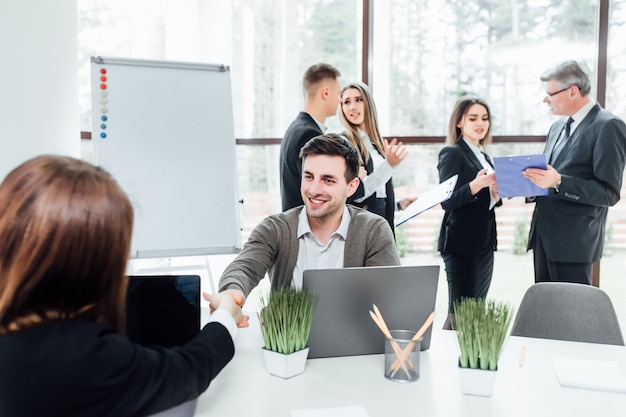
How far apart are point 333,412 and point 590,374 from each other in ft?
2.22

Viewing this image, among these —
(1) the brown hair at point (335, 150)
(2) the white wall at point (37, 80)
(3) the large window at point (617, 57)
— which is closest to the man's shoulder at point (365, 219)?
(1) the brown hair at point (335, 150)

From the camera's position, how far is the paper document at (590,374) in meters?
1.27

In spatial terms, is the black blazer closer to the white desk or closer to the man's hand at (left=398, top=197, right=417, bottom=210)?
the man's hand at (left=398, top=197, right=417, bottom=210)

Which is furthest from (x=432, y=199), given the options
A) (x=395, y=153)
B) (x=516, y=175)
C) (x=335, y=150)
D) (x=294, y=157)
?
(x=335, y=150)

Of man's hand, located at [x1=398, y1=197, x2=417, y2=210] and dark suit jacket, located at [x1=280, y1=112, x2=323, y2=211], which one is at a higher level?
dark suit jacket, located at [x1=280, y1=112, x2=323, y2=211]

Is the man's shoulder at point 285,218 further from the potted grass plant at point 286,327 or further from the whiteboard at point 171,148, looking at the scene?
the whiteboard at point 171,148

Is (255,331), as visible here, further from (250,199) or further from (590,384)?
(250,199)

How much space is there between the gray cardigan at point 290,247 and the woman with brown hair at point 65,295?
3.01ft

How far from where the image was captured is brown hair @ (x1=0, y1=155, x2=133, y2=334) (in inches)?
33.2

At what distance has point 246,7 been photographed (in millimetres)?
4012

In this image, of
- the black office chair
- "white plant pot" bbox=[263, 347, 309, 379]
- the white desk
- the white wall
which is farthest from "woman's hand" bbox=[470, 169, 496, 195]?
the white wall

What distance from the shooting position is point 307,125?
2736 mm

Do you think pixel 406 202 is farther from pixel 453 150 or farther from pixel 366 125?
pixel 366 125

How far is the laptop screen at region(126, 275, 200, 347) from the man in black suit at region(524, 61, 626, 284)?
2032 mm
